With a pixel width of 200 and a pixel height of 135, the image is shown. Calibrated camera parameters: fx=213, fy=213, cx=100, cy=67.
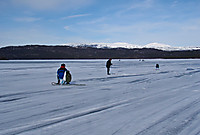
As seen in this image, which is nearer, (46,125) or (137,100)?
(46,125)

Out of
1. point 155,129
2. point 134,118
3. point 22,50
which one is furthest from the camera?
point 22,50

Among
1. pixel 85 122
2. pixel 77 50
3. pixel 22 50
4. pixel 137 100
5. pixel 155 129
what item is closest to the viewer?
pixel 155 129

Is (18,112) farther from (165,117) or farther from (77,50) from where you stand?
(77,50)

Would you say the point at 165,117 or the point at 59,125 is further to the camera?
the point at 165,117

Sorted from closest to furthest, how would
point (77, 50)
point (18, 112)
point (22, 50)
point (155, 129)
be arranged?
point (155, 129) → point (18, 112) → point (22, 50) → point (77, 50)

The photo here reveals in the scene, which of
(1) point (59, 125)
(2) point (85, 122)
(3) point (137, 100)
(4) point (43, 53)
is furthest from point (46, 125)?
(4) point (43, 53)

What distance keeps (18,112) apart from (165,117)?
3539mm

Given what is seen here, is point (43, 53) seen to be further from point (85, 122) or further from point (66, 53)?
point (85, 122)

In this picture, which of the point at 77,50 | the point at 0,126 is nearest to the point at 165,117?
the point at 0,126

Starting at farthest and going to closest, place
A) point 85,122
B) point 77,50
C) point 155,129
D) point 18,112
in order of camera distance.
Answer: point 77,50 < point 18,112 < point 85,122 < point 155,129

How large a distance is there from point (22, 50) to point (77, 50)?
4578 cm

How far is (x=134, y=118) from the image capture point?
4.77 meters

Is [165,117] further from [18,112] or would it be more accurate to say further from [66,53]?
[66,53]

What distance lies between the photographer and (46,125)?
423cm
